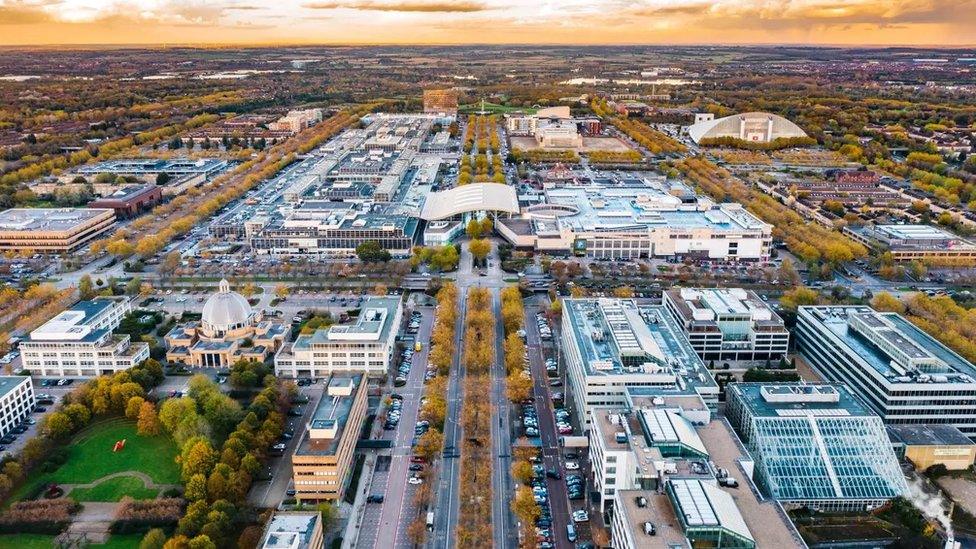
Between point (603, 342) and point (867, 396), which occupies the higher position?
point (603, 342)

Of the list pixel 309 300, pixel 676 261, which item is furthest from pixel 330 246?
pixel 676 261

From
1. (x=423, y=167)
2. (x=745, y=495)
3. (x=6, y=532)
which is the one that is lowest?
(x=6, y=532)

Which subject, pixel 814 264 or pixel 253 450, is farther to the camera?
pixel 814 264

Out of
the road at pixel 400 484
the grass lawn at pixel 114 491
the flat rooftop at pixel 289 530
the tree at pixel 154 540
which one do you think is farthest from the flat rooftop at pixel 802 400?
the grass lawn at pixel 114 491

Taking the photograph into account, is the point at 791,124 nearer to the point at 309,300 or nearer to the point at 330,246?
the point at 330,246

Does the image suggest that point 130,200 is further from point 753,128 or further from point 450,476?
point 753,128

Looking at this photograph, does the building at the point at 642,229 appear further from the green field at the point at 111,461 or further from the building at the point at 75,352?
the green field at the point at 111,461

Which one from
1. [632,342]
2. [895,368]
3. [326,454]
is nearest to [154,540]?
[326,454]

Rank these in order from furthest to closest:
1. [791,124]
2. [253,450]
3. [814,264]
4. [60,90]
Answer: [60,90], [791,124], [814,264], [253,450]

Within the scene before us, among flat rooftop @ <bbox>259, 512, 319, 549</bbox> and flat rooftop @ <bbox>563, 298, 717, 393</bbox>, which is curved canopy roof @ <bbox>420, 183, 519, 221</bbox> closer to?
flat rooftop @ <bbox>563, 298, 717, 393</bbox>
